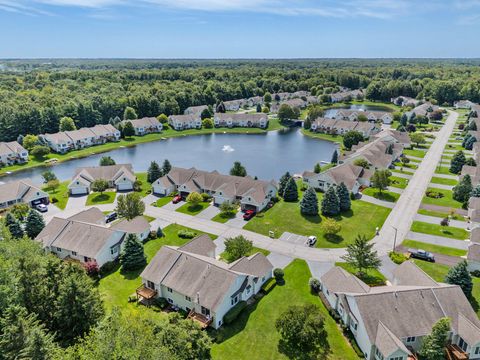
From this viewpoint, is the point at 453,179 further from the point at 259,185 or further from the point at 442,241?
the point at 259,185

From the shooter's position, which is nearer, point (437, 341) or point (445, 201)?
point (437, 341)

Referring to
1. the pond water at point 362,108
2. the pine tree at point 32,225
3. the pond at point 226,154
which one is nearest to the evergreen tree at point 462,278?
the pond at point 226,154

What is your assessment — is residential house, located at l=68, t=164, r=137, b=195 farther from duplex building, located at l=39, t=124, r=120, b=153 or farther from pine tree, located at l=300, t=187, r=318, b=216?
duplex building, located at l=39, t=124, r=120, b=153

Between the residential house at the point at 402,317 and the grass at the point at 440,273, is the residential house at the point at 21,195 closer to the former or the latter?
the residential house at the point at 402,317

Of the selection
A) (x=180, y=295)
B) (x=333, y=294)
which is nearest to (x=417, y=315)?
(x=333, y=294)

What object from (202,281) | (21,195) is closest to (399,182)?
(202,281)

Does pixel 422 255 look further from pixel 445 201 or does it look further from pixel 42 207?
pixel 42 207

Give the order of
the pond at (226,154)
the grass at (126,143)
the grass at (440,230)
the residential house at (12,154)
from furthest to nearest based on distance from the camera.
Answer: the grass at (126,143) → the residential house at (12,154) → the pond at (226,154) → the grass at (440,230)
